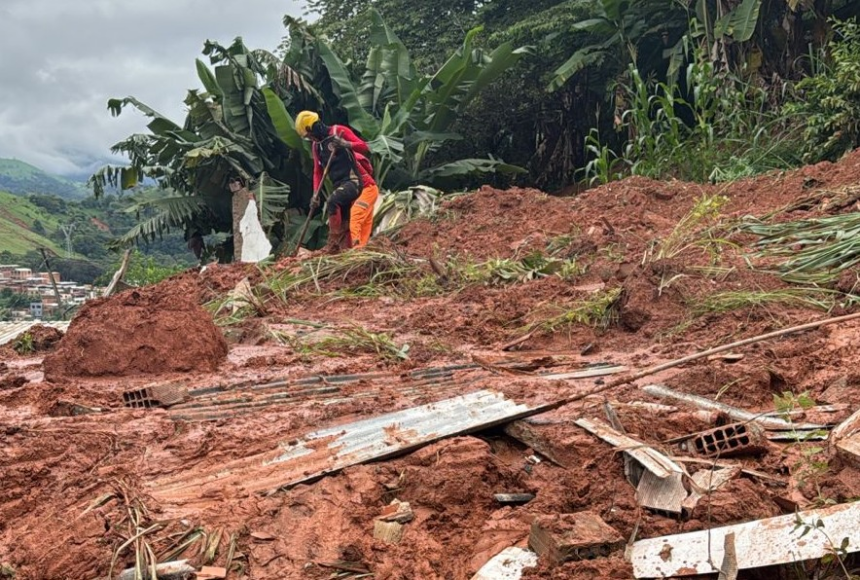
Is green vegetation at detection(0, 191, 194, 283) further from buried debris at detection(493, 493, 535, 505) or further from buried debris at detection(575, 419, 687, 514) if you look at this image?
buried debris at detection(575, 419, 687, 514)

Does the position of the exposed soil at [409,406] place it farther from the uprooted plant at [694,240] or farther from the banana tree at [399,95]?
the banana tree at [399,95]

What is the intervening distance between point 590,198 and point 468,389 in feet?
17.9

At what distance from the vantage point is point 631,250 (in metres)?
6.38

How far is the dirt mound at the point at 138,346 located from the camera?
4836 millimetres

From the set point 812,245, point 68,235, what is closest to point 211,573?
point 812,245

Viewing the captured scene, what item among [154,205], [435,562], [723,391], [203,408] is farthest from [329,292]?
[154,205]

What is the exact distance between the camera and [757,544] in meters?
1.99

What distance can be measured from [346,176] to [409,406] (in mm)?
5904

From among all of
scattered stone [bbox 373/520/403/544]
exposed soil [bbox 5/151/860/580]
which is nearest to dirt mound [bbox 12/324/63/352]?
exposed soil [bbox 5/151/860/580]

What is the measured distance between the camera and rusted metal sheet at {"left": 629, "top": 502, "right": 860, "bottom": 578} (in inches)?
75.5

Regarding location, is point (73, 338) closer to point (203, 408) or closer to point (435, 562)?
point (203, 408)

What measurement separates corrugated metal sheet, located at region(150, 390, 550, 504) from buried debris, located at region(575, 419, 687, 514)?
0.57 m

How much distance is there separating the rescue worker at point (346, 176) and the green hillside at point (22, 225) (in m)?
27.9

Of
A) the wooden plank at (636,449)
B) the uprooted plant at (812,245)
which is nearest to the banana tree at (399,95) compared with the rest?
the uprooted plant at (812,245)
